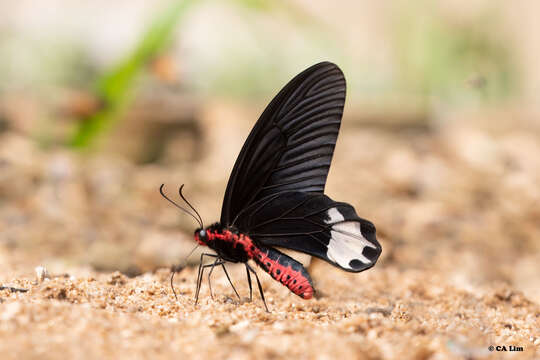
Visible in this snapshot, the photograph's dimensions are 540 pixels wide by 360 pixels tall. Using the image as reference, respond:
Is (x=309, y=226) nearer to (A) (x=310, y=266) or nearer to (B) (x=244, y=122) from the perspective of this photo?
(A) (x=310, y=266)

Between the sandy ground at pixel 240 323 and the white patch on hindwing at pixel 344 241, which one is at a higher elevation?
the white patch on hindwing at pixel 344 241

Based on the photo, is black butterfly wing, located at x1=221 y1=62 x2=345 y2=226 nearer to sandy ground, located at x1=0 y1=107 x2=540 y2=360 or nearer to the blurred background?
sandy ground, located at x1=0 y1=107 x2=540 y2=360

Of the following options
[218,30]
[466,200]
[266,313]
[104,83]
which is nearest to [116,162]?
[104,83]

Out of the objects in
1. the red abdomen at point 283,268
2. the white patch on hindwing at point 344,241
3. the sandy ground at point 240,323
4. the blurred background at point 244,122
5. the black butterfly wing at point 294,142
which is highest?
the blurred background at point 244,122

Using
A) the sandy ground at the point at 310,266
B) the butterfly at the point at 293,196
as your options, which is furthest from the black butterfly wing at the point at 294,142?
the sandy ground at the point at 310,266

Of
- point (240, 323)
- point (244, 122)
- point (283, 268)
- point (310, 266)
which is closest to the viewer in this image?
point (240, 323)

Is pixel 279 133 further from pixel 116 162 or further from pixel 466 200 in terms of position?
pixel 116 162

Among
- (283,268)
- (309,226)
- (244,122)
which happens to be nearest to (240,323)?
(283,268)

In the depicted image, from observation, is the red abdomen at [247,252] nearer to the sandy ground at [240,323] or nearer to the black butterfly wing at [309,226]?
the black butterfly wing at [309,226]
